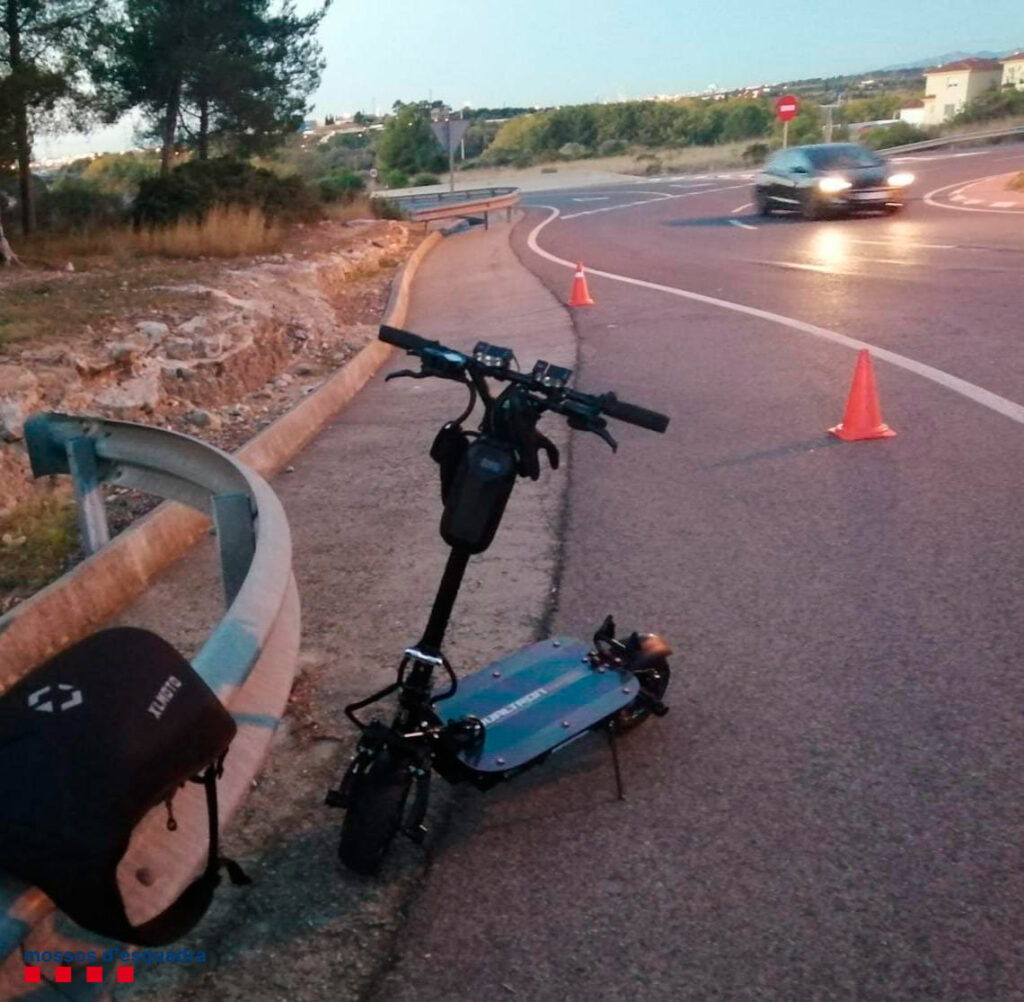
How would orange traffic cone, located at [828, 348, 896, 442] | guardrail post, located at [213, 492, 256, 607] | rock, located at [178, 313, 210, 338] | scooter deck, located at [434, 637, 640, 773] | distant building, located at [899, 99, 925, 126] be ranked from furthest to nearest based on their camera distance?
distant building, located at [899, 99, 925, 126]
rock, located at [178, 313, 210, 338]
orange traffic cone, located at [828, 348, 896, 442]
guardrail post, located at [213, 492, 256, 607]
scooter deck, located at [434, 637, 640, 773]

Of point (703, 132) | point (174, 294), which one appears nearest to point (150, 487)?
point (174, 294)

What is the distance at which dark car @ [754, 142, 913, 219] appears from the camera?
2503cm

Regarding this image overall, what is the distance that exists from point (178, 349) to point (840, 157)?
20007 mm

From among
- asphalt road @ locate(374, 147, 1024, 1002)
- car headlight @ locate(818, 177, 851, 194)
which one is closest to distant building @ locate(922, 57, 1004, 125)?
car headlight @ locate(818, 177, 851, 194)

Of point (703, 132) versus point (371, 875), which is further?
point (703, 132)

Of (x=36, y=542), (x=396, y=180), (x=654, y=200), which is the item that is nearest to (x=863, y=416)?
(x=36, y=542)

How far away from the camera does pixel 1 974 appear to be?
1.91 metres

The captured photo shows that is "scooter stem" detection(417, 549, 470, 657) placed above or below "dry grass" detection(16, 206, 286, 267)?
above

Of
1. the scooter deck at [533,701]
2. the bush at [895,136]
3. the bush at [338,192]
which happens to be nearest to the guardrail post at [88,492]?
the scooter deck at [533,701]

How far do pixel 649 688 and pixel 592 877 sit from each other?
929 millimetres

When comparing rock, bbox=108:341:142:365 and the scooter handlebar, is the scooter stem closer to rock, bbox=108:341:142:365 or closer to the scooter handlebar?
the scooter handlebar

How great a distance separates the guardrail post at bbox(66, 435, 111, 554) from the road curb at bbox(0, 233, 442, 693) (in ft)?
0.40

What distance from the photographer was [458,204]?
33.0 metres

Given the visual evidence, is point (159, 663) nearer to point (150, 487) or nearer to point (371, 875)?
point (371, 875)
